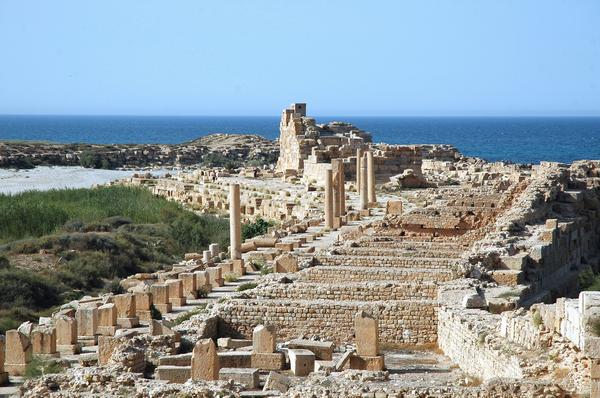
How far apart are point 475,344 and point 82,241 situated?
22051mm

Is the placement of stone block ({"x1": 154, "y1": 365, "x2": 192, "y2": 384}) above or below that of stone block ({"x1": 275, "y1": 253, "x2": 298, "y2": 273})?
above

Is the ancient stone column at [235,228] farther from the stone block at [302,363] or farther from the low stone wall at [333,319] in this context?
the stone block at [302,363]

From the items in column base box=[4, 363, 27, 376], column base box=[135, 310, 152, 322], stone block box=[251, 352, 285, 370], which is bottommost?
column base box=[135, 310, 152, 322]

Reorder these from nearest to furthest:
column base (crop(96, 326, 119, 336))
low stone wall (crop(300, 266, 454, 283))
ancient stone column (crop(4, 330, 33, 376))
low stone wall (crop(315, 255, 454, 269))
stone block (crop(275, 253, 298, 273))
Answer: ancient stone column (crop(4, 330, 33, 376)) → column base (crop(96, 326, 119, 336)) → low stone wall (crop(300, 266, 454, 283)) → low stone wall (crop(315, 255, 454, 269)) → stone block (crop(275, 253, 298, 273))

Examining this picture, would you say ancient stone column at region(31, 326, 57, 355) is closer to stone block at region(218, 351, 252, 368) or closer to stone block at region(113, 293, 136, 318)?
stone block at region(113, 293, 136, 318)

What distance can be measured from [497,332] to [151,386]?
4774 mm

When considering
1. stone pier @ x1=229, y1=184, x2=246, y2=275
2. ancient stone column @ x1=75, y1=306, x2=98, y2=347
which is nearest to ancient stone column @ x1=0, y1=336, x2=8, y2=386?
ancient stone column @ x1=75, y1=306, x2=98, y2=347

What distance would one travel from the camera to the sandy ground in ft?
200

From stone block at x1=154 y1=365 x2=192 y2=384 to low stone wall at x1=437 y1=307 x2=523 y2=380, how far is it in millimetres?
3525

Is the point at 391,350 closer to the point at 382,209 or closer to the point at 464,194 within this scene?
the point at 464,194

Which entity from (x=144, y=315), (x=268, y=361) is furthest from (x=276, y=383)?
(x=144, y=315)

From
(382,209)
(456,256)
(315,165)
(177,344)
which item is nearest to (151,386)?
(177,344)

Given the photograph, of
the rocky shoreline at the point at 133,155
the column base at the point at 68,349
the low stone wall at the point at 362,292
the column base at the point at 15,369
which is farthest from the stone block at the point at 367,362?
the rocky shoreline at the point at 133,155

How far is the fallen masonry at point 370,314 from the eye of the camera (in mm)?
12906
